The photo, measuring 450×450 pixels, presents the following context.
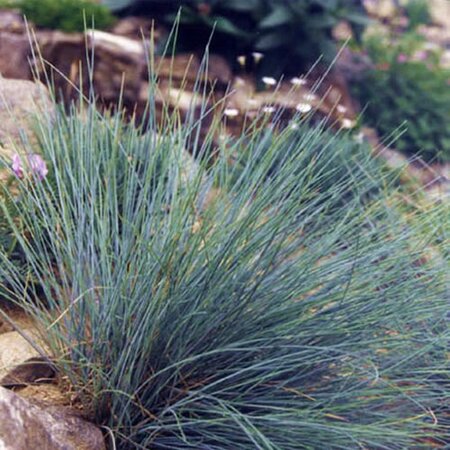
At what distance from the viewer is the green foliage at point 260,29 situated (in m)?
5.49

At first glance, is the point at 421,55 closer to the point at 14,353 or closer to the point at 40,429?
the point at 14,353

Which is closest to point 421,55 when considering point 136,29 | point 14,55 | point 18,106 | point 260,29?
point 260,29

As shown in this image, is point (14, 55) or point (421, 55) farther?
point (421, 55)

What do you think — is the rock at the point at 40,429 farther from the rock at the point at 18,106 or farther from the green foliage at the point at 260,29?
the green foliage at the point at 260,29

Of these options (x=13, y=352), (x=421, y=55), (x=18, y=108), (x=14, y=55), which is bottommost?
(x=14, y=55)

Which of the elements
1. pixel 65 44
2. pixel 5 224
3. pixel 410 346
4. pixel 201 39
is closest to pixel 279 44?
pixel 201 39

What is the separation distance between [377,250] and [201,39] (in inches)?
137

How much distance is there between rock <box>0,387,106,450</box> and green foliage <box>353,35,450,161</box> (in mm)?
4243

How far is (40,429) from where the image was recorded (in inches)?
77.5

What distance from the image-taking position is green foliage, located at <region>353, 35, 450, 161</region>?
241 inches

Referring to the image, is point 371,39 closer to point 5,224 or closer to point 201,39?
point 201,39

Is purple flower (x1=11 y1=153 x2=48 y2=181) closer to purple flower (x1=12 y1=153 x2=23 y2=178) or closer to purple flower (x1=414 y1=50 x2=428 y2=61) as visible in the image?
purple flower (x1=12 y1=153 x2=23 y2=178)

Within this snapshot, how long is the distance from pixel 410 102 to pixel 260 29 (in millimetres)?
1464

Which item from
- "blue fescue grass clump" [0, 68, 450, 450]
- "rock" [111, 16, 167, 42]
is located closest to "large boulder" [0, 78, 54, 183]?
"blue fescue grass clump" [0, 68, 450, 450]
